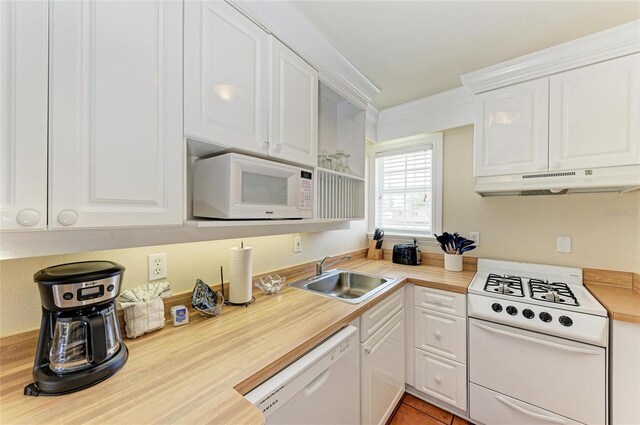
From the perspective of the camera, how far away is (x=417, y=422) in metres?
1.72

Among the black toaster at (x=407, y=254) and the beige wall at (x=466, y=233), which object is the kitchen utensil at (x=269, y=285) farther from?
the black toaster at (x=407, y=254)

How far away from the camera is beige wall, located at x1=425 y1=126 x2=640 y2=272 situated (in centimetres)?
167

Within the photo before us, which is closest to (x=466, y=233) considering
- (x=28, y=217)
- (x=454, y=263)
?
(x=454, y=263)

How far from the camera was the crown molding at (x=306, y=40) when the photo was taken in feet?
3.89

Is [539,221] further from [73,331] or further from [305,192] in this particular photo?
[73,331]

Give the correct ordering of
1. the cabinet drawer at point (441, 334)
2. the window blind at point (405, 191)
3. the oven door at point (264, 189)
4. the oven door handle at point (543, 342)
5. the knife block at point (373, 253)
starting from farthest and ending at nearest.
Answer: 1. the knife block at point (373, 253)
2. the window blind at point (405, 191)
3. the cabinet drawer at point (441, 334)
4. the oven door handle at point (543, 342)
5. the oven door at point (264, 189)

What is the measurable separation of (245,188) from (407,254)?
179cm

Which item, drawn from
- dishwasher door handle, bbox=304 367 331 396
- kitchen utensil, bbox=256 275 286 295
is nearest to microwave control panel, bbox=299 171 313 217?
kitchen utensil, bbox=256 275 286 295

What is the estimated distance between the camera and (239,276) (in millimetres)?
1316

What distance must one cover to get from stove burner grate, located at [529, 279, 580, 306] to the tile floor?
3.28ft

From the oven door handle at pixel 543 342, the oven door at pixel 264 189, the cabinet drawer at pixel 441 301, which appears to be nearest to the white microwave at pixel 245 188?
the oven door at pixel 264 189

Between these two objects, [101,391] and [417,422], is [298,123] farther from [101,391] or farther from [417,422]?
[417,422]

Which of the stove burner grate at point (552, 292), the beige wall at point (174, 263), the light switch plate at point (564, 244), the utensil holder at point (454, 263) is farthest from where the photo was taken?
the utensil holder at point (454, 263)

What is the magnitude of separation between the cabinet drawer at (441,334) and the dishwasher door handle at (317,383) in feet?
3.46
